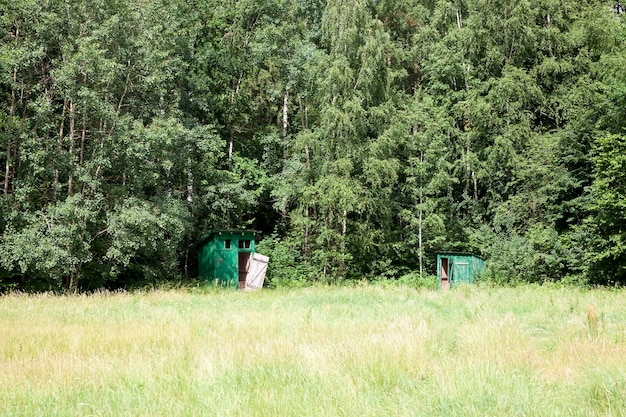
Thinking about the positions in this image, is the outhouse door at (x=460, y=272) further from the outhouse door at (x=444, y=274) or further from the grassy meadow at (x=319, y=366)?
the grassy meadow at (x=319, y=366)

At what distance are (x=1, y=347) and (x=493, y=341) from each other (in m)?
7.68

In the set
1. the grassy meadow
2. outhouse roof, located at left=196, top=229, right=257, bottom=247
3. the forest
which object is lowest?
the grassy meadow

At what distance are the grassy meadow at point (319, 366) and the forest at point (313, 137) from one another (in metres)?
10.9

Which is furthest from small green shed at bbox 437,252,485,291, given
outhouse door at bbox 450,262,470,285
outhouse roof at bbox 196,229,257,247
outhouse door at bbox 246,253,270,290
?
outhouse roof at bbox 196,229,257,247

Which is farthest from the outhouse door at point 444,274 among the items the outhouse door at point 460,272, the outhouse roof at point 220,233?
the outhouse roof at point 220,233

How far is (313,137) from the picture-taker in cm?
2895

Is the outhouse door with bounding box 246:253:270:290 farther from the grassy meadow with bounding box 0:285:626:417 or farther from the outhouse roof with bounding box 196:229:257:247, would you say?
the grassy meadow with bounding box 0:285:626:417

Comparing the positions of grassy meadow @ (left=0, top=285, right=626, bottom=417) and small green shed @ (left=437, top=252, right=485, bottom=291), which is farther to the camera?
small green shed @ (left=437, top=252, right=485, bottom=291)

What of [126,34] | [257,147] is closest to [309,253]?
[257,147]

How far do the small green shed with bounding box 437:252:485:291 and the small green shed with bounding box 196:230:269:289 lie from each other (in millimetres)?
9102

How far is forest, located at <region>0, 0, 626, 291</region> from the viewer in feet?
68.8

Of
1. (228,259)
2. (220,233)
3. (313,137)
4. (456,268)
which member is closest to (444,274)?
(456,268)

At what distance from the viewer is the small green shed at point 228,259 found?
90.2 feet

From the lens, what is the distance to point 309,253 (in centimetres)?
3102
